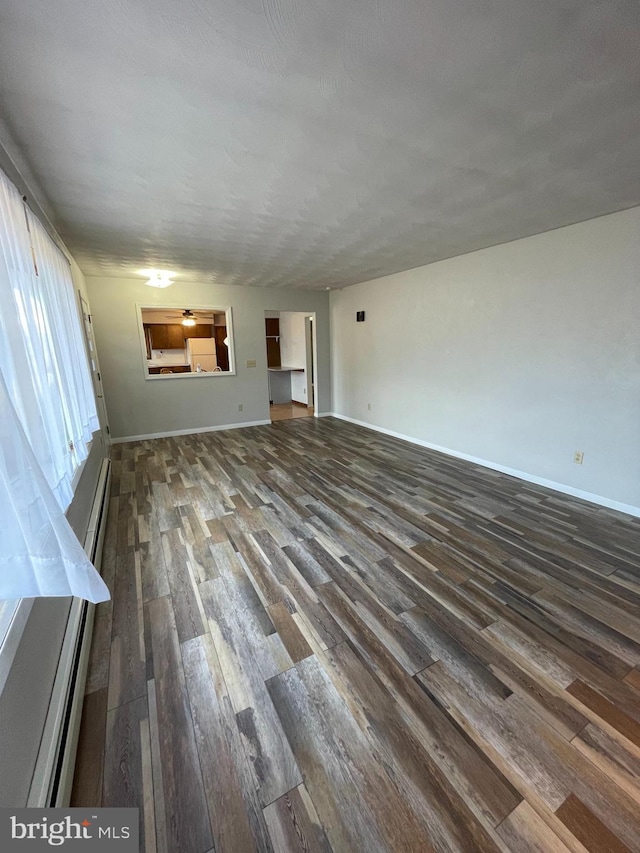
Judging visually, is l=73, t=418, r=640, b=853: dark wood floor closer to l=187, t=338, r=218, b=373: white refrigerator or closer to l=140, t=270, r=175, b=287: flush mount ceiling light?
l=140, t=270, r=175, b=287: flush mount ceiling light

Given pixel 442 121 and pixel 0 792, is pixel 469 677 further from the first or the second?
pixel 442 121

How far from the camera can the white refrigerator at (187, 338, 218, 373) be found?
8.25 m

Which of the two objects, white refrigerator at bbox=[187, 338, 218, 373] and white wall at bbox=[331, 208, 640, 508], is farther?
white refrigerator at bbox=[187, 338, 218, 373]

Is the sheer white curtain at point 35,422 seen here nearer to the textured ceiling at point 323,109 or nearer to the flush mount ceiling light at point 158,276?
the textured ceiling at point 323,109

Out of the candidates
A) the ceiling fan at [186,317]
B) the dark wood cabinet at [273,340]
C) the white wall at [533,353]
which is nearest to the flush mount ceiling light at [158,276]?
the white wall at [533,353]

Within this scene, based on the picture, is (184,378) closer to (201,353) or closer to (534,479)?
(201,353)

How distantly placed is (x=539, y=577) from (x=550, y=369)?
7.05 feet

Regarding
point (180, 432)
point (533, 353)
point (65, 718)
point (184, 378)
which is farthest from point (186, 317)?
point (65, 718)

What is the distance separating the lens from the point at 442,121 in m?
1.58

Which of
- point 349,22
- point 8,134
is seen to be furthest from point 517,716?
point 8,134

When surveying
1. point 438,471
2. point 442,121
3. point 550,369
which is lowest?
point 438,471

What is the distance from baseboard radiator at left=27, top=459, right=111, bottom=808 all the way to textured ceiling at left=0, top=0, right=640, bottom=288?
7.46 ft

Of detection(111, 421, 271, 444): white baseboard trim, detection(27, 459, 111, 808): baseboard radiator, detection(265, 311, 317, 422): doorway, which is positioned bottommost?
detection(111, 421, 271, 444): white baseboard trim

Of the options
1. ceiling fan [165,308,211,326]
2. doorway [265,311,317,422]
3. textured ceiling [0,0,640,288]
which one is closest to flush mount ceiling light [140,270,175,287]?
textured ceiling [0,0,640,288]
